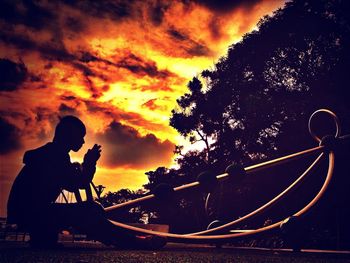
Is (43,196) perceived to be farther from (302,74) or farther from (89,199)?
(302,74)

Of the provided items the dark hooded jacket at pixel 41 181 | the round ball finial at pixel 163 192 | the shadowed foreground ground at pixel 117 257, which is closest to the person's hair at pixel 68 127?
the dark hooded jacket at pixel 41 181

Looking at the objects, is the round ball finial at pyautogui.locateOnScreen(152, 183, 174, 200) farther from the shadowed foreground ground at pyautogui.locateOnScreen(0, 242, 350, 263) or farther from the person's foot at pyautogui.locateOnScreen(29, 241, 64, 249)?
the person's foot at pyautogui.locateOnScreen(29, 241, 64, 249)

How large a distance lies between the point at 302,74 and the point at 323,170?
560 cm

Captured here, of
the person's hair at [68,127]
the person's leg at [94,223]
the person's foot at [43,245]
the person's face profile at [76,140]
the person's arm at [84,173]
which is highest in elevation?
the person's hair at [68,127]

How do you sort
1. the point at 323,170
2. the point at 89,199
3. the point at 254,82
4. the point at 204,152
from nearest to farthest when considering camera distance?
the point at 89,199
the point at 323,170
the point at 254,82
the point at 204,152

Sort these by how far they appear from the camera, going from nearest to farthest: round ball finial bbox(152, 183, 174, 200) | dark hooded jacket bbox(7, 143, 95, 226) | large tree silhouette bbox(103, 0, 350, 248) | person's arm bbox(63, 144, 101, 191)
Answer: dark hooded jacket bbox(7, 143, 95, 226)
person's arm bbox(63, 144, 101, 191)
round ball finial bbox(152, 183, 174, 200)
large tree silhouette bbox(103, 0, 350, 248)

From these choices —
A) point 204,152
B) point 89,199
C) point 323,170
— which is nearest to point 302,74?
point 323,170

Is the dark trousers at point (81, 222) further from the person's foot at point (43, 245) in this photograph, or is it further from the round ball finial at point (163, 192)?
the round ball finial at point (163, 192)

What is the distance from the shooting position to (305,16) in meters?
15.7

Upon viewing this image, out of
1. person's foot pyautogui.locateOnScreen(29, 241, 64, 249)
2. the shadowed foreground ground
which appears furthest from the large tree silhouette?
person's foot pyautogui.locateOnScreen(29, 241, 64, 249)

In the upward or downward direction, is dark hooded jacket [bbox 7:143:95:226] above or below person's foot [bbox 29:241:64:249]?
above

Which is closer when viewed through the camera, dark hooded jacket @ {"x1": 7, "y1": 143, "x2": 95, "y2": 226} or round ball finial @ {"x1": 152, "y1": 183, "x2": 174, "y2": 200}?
dark hooded jacket @ {"x1": 7, "y1": 143, "x2": 95, "y2": 226}

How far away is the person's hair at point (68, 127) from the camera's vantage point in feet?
12.0

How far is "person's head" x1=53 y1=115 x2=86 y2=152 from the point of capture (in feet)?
12.0
